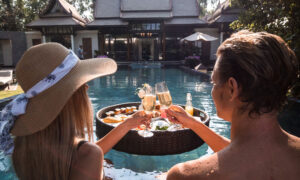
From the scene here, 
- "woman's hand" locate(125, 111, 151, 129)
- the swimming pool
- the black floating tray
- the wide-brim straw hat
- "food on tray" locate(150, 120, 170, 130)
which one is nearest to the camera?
the wide-brim straw hat

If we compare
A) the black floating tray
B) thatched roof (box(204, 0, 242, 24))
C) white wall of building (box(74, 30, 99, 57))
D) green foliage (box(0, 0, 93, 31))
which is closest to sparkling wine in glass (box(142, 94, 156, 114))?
the black floating tray

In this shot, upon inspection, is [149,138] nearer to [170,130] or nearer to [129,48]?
[170,130]

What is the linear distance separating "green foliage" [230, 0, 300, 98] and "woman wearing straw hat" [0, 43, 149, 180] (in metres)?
4.07

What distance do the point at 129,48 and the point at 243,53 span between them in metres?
20.6

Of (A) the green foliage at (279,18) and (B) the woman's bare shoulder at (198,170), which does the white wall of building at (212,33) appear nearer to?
(A) the green foliage at (279,18)

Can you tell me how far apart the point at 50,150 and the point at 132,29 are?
20.4 metres

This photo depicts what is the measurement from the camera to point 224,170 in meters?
0.82

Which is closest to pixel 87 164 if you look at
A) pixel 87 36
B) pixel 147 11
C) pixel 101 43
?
pixel 147 11

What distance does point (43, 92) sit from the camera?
1030 millimetres

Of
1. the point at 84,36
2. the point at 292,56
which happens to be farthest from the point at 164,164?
the point at 84,36

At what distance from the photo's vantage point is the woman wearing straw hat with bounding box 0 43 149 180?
1.00 metres

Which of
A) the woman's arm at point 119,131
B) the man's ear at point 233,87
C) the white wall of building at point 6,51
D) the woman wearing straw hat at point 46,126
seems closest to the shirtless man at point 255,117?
the man's ear at point 233,87

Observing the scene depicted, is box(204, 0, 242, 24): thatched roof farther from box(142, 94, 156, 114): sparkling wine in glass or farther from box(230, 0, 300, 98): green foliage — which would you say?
box(142, 94, 156, 114): sparkling wine in glass

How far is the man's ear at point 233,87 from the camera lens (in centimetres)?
90
